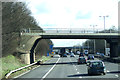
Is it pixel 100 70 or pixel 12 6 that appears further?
pixel 12 6

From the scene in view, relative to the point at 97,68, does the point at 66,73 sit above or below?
below

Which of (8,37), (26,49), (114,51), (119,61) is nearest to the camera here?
(8,37)

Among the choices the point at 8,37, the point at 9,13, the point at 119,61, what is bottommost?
the point at 119,61

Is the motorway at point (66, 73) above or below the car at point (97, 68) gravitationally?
below

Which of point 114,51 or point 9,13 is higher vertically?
point 9,13

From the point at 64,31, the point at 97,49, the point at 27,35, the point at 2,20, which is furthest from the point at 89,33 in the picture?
the point at 97,49

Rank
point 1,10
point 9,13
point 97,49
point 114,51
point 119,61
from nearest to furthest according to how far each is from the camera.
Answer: point 1,10 → point 9,13 → point 119,61 → point 114,51 → point 97,49

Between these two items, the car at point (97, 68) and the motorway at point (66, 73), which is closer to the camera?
the motorway at point (66, 73)

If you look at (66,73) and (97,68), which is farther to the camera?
(66,73)

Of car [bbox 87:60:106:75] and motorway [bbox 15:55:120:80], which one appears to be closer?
motorway [bbox 15:55:120:80]

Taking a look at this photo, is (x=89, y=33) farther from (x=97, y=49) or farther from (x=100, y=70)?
(x=97, y=49)

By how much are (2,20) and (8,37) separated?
12.1 feet

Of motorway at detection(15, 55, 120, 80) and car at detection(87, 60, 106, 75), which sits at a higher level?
car at detection(87, 60, 106, 75)

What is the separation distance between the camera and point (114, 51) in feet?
199
